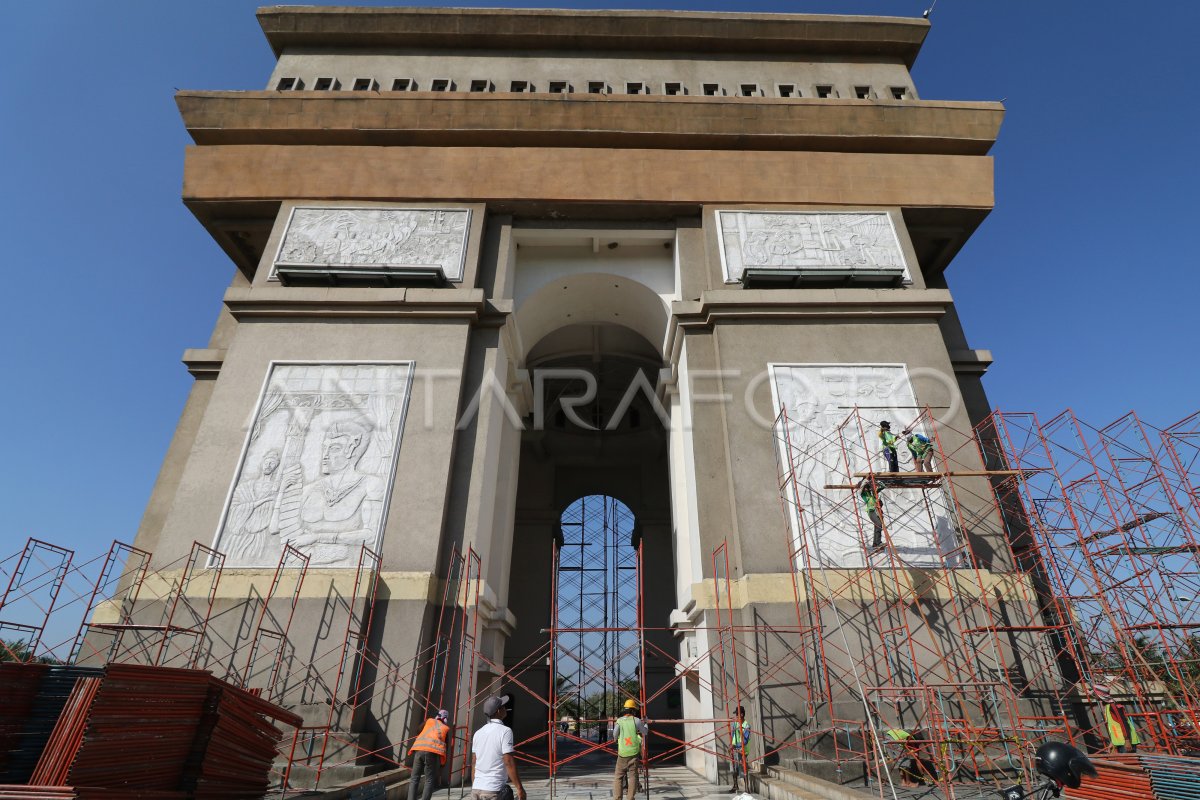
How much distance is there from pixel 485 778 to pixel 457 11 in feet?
63.5

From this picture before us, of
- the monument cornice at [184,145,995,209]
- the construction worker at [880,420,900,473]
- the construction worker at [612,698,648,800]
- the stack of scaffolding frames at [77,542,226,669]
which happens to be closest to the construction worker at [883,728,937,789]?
the construction worker at [612,698,648,800]

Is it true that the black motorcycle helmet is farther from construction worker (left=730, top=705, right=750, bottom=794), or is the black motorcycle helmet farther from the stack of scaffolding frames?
the stack of scaffolding frames

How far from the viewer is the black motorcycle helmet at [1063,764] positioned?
3.63 meters

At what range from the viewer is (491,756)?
5051 mm

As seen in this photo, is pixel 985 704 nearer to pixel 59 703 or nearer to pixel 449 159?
pixel 59 703

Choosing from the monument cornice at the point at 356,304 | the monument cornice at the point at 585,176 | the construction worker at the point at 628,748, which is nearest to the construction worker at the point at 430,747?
the construction worker at the point at 628,748

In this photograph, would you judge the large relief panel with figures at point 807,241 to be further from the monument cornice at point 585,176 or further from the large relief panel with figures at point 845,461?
the large relief panel with figures at point 845,461

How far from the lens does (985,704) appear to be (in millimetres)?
9500

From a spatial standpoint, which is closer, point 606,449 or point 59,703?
point 59,703

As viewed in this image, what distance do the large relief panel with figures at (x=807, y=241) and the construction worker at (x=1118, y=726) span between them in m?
8.73

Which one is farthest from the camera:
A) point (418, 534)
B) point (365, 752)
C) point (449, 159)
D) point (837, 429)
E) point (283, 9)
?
point (283, 9)

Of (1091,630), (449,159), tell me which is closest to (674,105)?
(449,159)

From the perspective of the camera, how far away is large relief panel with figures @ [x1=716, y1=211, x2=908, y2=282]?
1434 centimetres

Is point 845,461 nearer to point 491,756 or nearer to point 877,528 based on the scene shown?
point 877,528
